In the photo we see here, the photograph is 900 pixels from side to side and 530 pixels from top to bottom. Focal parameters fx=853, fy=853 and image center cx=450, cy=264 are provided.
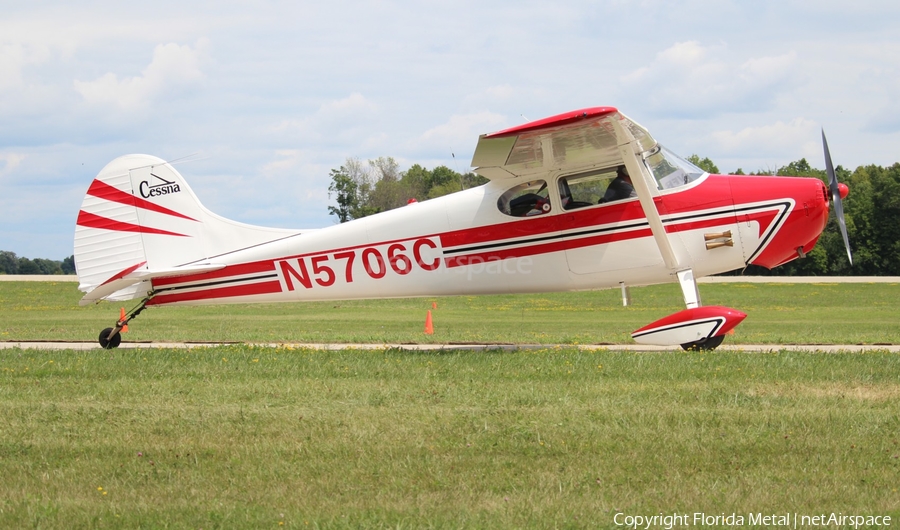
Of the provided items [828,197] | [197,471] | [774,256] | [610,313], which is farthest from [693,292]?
[610,313]

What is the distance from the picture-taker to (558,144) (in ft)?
36.0

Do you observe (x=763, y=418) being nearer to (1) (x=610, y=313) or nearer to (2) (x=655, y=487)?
(2) (x=655, y=487)

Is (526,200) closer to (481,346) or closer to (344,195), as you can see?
(481,346)

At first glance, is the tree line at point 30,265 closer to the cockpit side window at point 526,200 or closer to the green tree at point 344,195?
the green tree at point 344,195

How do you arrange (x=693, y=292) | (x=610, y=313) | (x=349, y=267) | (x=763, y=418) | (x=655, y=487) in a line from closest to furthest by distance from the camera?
(x=655, y=487)
(x=763, y=418)
(x=693, y=292)
(x=349, y=267)
(x=610, y=313)

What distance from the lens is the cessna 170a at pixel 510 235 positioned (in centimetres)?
1127

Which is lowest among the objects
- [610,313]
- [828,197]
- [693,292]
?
[610,313]

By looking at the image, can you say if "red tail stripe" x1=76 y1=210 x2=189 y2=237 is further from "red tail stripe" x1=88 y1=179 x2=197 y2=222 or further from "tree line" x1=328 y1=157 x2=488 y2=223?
"tree line" x1=328 y1=157 x2=488 y2=223

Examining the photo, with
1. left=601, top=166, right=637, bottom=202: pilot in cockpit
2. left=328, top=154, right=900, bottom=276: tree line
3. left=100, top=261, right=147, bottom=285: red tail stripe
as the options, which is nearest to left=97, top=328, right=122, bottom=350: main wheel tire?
left=100, top=261, right=147, bottom=285: red tail stripe

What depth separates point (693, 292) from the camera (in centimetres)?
1142

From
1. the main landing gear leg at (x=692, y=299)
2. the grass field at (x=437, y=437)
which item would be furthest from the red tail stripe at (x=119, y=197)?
the main landing gear leg at (x=692, y=299)

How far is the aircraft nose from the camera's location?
449 inches

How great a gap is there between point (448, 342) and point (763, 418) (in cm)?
794

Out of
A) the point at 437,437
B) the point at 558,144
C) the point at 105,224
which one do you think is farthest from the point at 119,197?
the point at 437,437
